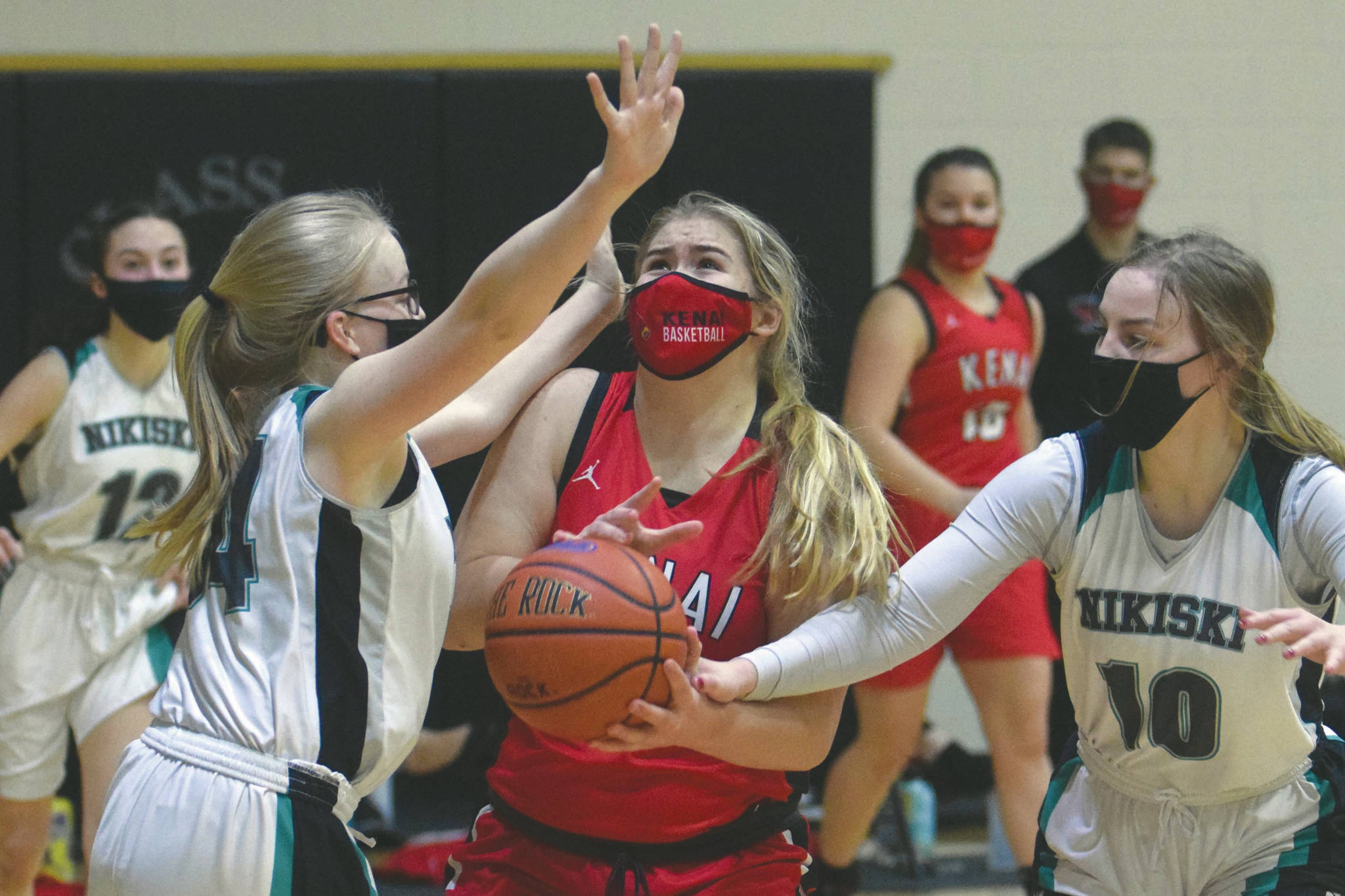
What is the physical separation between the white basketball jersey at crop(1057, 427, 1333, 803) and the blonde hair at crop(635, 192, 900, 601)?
361 mm

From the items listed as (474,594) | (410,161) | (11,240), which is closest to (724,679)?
(474,594)

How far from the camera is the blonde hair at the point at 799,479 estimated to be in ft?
7.97

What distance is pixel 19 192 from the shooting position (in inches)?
238

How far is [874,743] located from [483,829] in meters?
2.13

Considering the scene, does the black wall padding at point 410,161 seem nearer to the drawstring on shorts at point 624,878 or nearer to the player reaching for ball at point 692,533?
the player reaching for ball at point 692,533

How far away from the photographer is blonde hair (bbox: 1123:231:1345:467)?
2525 millimetres

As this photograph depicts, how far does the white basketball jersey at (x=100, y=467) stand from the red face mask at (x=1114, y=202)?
11.0 ft

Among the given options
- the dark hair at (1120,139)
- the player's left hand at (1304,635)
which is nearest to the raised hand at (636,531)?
the player's left hand at (1304,635)

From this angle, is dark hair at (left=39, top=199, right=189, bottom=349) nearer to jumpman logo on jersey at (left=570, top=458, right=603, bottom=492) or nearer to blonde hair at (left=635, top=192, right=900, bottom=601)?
blonde hair at (left=635, top=192, right=900, bottom=601)

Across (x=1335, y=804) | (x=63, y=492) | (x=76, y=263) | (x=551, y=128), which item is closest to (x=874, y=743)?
(x=1335, y=804)

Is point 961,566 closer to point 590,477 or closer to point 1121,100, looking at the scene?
point 590,477

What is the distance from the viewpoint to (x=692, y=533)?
7.41ft

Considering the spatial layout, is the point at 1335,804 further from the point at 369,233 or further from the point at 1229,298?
the point at 369,233

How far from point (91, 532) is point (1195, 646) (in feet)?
10.1
